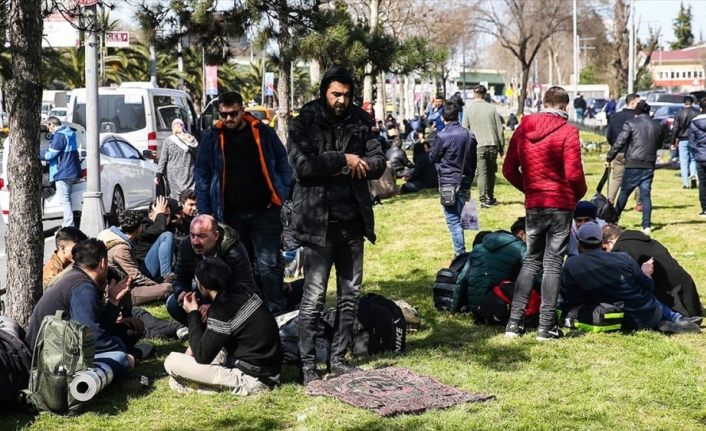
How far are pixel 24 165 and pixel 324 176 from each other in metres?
2.23

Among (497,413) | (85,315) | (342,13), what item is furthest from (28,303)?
(342,13)

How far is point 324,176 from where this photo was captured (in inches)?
252

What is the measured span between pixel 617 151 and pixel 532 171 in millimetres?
6912

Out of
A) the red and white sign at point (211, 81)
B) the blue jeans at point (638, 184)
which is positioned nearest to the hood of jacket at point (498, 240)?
the blue jeans at point (638, 184)

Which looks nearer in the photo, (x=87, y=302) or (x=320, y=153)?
(x=320, y=153)

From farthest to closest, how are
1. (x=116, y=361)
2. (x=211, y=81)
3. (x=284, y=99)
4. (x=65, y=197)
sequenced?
(x=211, y=81) < (x=284, y=99) < (x=65, y=197) < (x=116, y=361)

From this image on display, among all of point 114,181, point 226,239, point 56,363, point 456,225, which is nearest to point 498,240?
point 226,239

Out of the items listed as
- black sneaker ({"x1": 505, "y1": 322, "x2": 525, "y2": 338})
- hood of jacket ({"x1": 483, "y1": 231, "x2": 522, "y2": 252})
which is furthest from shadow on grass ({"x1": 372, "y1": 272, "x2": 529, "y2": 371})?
hood of jacket ({"x1": 483, "y1": 231, "x2": 522, "y2": 252})

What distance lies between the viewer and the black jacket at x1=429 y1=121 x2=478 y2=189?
12.0 meters

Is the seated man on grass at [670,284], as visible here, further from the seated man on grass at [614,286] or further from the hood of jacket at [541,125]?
the hood of jacket at [541,125]

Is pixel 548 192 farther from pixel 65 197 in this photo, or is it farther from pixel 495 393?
pixel 65 197

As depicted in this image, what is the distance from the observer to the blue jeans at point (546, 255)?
7.88 metres

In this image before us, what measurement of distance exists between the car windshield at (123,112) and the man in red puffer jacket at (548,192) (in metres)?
13.2

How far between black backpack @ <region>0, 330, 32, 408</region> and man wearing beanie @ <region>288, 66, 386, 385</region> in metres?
1.68
